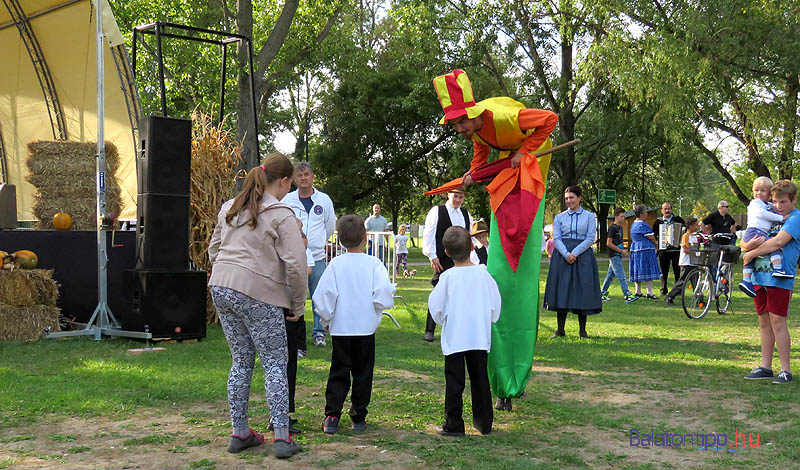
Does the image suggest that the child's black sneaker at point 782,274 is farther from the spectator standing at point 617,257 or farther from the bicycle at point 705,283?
the spectator standing at point 617,257

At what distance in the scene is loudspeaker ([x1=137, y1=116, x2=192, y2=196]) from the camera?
927 centimetres

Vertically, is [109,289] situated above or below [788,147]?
below

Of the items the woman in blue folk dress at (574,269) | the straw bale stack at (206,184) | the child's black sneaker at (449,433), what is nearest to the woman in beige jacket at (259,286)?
the child's black sneaker at (449,433)

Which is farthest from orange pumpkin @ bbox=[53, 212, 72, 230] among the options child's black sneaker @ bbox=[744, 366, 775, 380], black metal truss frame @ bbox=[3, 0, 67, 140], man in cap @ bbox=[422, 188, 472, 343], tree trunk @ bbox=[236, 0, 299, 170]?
child's black sneaker @ bbox=[744, 366, 775, 380]

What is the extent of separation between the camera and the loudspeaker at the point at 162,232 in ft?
30.3

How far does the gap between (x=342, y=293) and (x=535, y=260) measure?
57.5 inches

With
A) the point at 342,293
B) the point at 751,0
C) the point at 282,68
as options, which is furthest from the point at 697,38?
the point at 342,293

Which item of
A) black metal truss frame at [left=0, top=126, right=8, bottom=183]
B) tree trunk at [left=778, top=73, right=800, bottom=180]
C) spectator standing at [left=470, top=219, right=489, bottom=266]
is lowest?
spectator standing at [left=470, top=219, right=489, bottom=266]

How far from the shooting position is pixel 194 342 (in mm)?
9242

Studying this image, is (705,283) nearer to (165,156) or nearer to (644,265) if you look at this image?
(644,265)

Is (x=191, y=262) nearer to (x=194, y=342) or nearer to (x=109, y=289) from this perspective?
(x=109, y=289)

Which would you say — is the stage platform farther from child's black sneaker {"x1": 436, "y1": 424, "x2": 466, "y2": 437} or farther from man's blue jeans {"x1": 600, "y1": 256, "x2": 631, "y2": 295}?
man's blue jeans {"x1": 600, "y1": 256, "x2": 631, "y2": 295}

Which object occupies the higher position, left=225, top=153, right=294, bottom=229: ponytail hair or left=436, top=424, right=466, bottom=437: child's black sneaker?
left=225, top=153, right=294, bottom=229: ponytail hair

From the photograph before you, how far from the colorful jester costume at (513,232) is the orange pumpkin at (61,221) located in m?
7.16
